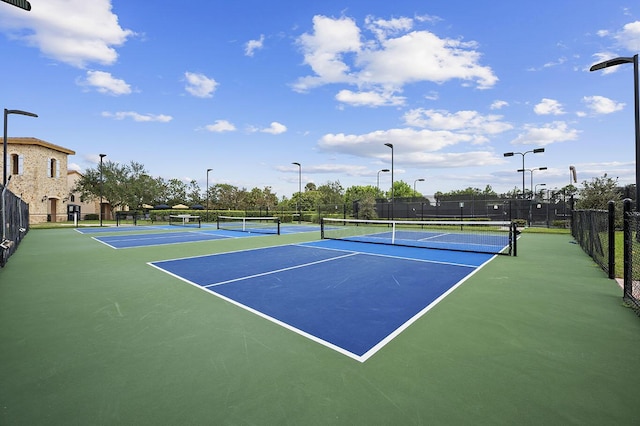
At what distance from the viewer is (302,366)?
3143mm

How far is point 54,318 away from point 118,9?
520 inches

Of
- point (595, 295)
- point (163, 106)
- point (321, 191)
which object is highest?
point (163, 106)

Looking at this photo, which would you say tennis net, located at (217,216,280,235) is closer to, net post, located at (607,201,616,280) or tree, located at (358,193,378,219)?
tree, located at (358,193,378,219)

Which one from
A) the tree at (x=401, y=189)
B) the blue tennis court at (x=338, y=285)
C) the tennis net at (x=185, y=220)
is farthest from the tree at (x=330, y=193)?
the blue tennis court at (x=338, y=285)

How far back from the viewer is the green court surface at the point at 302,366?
2.41m

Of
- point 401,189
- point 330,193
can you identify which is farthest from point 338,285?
point 401,189

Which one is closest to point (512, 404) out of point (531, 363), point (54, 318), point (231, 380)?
point (531, 363)

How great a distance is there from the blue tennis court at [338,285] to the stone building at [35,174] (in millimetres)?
38281

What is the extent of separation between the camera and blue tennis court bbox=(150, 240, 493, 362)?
4.20 meters

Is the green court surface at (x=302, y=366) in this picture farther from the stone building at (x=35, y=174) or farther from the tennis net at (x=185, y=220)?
the stone building at (x=35, y=174)

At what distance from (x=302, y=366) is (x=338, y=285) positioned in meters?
3.46

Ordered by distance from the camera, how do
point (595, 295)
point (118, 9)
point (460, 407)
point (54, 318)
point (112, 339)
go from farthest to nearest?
point (118, 9) < point (595, 295) < point (54, 318) < point (112, 339) < point (460, 407)

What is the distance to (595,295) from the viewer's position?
5.84m

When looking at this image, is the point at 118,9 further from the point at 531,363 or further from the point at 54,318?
the point at 531,363
